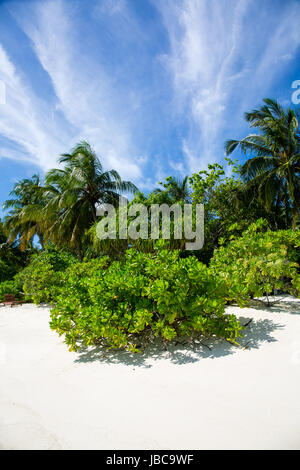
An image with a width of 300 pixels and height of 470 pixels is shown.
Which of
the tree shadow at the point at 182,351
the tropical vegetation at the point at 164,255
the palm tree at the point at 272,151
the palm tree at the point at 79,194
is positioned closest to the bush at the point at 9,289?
the tropical vegetation at the point at 164,255

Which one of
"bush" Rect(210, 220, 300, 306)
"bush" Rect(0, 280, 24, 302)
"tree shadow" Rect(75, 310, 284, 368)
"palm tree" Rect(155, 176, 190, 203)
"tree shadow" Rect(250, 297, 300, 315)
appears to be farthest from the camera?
"palm tree" Rect(155, 176, 190, 203)

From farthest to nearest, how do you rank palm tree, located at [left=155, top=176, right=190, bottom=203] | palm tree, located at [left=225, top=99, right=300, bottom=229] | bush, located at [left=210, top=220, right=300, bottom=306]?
palm tree, located at [left=155, top=176, right=190, bottom=203] < palm tree, located at [left=225, top=99, right=300, bottom=229] < bush, located at [left=210, top=220, right=300, bottom=306]

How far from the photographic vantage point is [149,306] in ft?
11.2

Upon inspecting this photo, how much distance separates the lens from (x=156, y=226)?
9680 millimetres

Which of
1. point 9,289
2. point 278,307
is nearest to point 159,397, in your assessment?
point 278,307

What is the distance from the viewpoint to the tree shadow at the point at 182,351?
3011mm

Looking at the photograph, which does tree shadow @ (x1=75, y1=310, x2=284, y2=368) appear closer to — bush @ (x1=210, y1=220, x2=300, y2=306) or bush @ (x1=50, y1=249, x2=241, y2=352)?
bush @ (x1=50, y1=249, x2=241, y2=352)

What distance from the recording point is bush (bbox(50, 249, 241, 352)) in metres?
3.10

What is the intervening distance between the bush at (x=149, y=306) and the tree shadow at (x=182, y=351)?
4.9 inches

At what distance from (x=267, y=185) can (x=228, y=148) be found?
2.78m

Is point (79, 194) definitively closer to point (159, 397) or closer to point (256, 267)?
point (256, 267)

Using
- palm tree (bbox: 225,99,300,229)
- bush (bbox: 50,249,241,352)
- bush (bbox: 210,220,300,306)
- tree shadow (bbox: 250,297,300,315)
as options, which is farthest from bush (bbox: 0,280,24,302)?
palm tree (bbox: 225,99,300,229)

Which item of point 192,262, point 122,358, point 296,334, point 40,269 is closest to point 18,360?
point 122,358

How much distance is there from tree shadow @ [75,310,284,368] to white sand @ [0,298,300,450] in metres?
0.01
